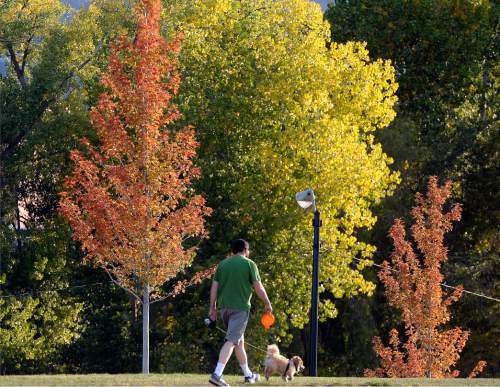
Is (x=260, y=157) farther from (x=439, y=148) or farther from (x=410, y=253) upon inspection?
(x=439, y=148)

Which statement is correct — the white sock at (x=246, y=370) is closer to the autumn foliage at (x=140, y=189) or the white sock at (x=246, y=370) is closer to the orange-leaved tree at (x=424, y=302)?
the autumn foliage at (x=140, y=189)

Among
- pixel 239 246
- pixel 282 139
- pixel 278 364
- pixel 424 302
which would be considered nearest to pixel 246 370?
pixel 239 246

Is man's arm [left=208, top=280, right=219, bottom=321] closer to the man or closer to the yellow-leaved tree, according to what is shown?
the man

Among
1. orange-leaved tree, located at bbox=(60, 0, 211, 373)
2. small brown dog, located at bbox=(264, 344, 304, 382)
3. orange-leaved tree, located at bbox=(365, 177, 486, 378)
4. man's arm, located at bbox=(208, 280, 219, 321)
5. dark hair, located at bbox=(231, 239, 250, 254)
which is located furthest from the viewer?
orange-leaved tree, located at bbox=(365, 177, 486, 378)

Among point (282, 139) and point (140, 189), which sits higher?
point (282, 139)

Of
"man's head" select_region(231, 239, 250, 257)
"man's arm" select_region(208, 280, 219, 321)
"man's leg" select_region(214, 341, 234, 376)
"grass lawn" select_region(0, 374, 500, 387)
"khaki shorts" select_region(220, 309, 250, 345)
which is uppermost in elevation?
"man's head" select_region(231, 239, 250, 257)

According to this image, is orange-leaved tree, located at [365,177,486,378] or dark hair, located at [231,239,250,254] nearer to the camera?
dark hair, located at [231,239,250,254]

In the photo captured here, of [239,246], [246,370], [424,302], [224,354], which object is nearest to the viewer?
[239,246]

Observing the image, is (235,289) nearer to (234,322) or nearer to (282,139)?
(234,322)

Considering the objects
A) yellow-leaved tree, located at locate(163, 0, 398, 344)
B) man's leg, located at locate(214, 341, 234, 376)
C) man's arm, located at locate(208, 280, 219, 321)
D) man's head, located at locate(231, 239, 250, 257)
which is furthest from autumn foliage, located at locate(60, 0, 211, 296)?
man's head, located at locate(231, 239, 250, 257)

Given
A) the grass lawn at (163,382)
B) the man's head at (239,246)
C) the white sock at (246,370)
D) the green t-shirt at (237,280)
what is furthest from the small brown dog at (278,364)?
the man's head at (239,246)

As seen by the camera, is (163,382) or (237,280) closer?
(237,280)

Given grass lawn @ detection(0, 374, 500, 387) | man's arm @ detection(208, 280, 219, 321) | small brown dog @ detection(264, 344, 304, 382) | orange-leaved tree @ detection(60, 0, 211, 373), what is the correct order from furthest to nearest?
orange-leaved tree @ detection(60, 0, 211, 373), small brown dog @ detection(264, 344, 304, 382), grass lawn @ detection(0, 374, 500, 387), man's arm @ detection(208, 280, 219, 321)

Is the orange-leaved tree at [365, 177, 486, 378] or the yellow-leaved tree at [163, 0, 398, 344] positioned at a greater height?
the yellow-leaved tree at [163, 0, 398, 344]
